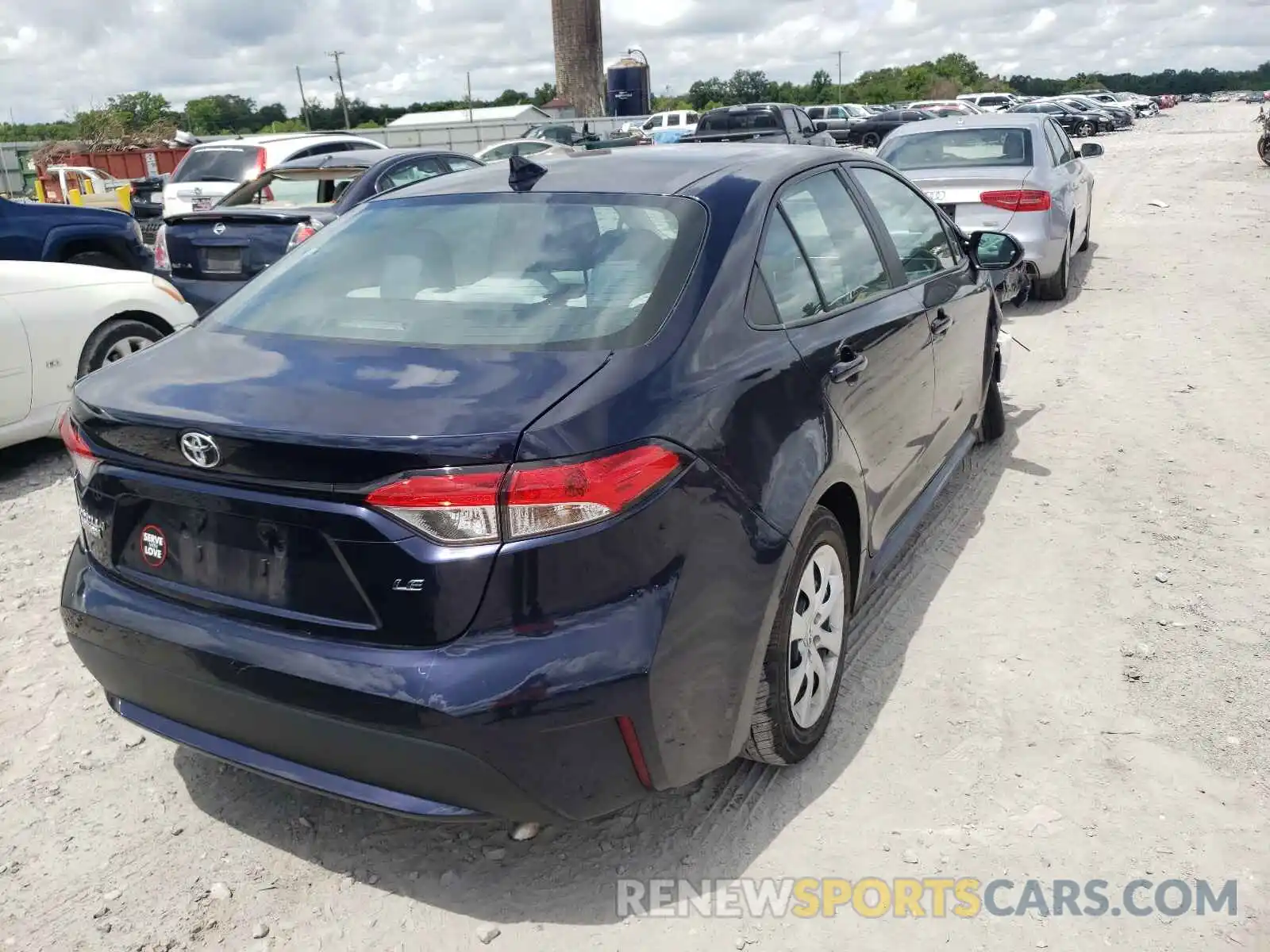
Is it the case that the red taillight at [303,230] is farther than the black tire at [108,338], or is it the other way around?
the red taillight at [303,230]

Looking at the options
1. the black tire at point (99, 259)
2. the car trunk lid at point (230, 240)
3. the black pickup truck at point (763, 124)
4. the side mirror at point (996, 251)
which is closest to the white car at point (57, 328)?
the car trunk lid at point (230, 240)

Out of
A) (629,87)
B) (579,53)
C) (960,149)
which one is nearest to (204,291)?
(960,149)

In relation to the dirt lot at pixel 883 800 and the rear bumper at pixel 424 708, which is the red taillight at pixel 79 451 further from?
the dirt lot at pixel 883 800

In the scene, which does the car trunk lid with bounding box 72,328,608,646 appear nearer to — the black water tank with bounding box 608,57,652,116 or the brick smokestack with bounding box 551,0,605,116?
the brick smokestack with bounding box 551,0,605,116

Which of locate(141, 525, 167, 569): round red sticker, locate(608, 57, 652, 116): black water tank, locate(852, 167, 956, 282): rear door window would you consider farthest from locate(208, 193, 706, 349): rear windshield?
locate(608, 57, 652, 116): black water tank

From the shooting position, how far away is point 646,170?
10.4 feet

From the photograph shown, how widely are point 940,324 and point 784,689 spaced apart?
1.83 metres

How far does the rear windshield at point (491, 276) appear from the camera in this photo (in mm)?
2574

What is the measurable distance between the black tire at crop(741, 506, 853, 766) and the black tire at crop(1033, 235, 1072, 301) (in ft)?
22.9

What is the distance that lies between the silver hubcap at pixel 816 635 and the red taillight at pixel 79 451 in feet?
5.81

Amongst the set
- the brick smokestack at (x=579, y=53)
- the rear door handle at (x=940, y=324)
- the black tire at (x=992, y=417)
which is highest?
the brick smokestack at (x=579, y=53)

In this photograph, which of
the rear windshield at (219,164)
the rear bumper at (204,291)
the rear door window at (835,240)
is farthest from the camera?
the rear windshield at (219,164)

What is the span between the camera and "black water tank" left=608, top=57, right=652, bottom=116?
73938mm

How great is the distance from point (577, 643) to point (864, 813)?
1.16 m
